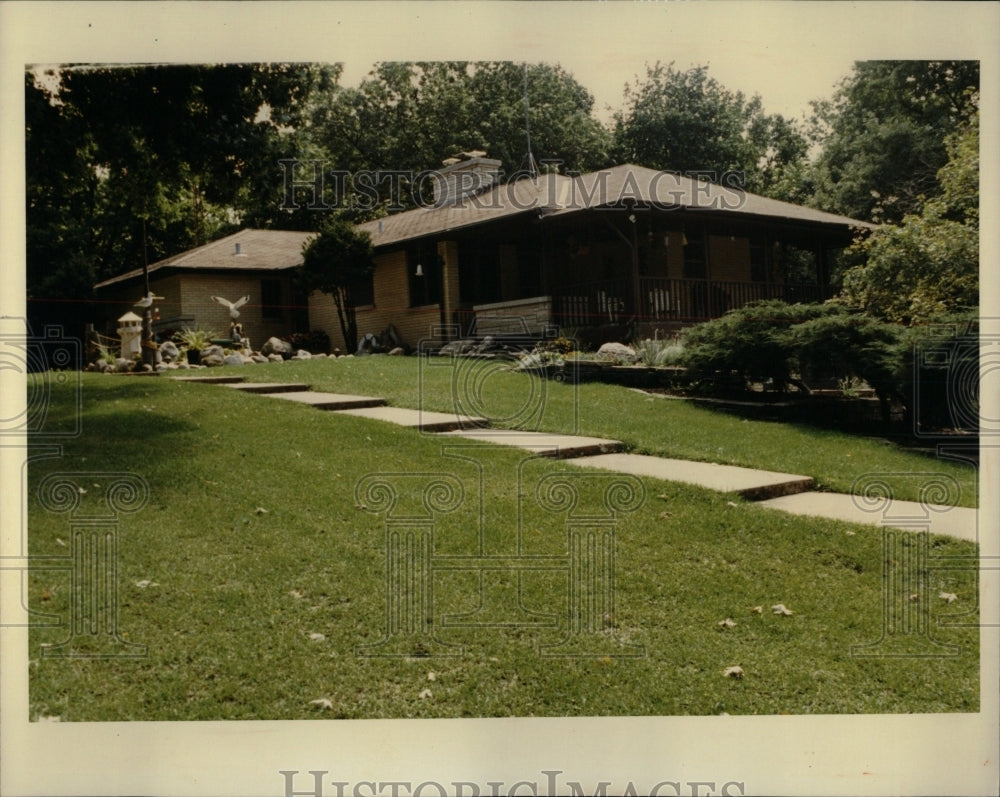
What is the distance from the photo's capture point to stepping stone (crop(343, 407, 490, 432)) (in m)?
5.07

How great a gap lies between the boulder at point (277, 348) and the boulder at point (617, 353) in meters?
2.43

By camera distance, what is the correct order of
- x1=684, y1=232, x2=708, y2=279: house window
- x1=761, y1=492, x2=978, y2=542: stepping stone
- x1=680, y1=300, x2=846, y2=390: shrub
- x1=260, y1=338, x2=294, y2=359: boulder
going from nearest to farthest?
x1=761, y1=492, x2=978, y2=542: stepping stone → x1=260, y1=338, x2=294, y2=359: boulder → x1=684, y1=232, x2=708, y2=279: house window → x1=680, y1=300, x2=846, y2=390: shrub

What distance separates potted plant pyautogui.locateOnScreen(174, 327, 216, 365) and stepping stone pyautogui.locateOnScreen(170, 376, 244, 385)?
126 mm

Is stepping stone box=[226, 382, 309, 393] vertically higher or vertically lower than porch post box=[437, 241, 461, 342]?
lower

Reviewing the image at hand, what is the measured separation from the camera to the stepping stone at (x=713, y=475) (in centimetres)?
525

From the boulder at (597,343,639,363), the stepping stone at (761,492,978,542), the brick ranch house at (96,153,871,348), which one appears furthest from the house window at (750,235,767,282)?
the stepping stone at (761,492,978,542)

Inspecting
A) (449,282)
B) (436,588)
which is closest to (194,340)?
(449,282)

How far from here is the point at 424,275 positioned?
5258 mm

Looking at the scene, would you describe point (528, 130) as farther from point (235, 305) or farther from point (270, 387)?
point (270, 387)

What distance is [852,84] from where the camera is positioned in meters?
4.46

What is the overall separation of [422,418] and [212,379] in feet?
4.93

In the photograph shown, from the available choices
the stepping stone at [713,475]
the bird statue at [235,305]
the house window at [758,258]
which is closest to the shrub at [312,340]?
the bird statue at [235,305]

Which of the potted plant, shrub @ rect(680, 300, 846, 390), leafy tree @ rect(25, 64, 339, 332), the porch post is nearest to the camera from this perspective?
leafy tree @ rect(25, 64, 339, 332)

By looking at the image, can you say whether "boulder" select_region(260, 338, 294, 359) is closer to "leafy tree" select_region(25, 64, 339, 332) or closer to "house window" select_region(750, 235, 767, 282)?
"leafy tree" select_region(25, 64, 339, 332)
